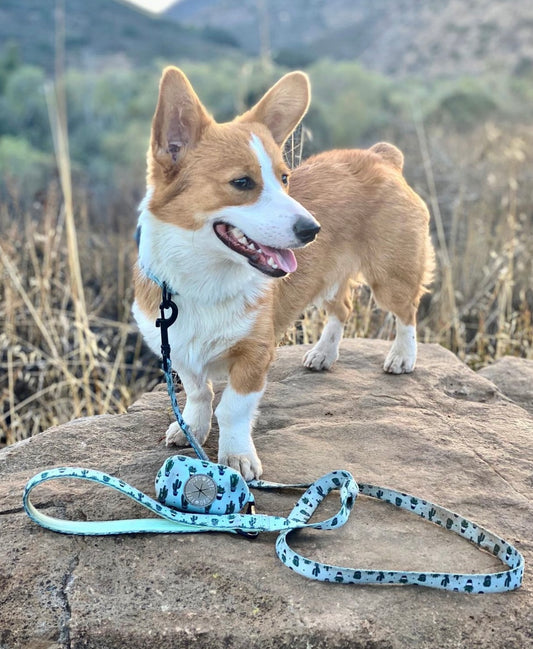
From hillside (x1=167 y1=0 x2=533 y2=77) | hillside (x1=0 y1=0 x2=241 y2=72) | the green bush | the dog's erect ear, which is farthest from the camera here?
hillside (x1=167 y1=0 x2=533 y2=77)

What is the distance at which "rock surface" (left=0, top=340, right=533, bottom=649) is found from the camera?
189 cm

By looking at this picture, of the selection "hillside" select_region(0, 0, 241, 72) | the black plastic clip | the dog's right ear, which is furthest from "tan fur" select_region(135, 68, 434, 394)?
"hillside" select_region(0, 0, 241, 72)

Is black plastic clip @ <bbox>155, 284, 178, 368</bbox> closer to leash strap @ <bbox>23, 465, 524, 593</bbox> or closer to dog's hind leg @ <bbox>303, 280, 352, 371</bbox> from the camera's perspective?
leash strap @ <bbox>23, 465, 524, 593</bbox>

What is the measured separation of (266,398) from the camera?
130 inches

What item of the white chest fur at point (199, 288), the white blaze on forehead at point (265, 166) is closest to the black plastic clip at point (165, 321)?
the white chest fur at point (199, 288)

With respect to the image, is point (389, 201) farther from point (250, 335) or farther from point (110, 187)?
point (110, 187)

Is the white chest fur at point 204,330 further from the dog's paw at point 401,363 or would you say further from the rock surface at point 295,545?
the dog's paw at point 401,363

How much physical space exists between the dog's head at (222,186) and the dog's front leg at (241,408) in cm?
39

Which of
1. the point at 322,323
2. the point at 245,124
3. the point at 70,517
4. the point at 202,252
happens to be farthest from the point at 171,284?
the point at 322,323

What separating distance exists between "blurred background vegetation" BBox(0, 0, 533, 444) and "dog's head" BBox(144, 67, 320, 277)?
1.69 m

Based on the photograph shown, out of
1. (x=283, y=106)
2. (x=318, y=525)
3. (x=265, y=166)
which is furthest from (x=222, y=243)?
(x=318, y=525)

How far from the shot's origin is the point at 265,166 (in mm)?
2561

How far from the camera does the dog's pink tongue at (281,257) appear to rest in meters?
2.46

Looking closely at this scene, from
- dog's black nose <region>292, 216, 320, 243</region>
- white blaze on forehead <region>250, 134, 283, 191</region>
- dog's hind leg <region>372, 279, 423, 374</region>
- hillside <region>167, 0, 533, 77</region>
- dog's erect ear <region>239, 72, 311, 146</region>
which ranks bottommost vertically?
dog's hind leg <region>372, 279, 423, 374</region>
